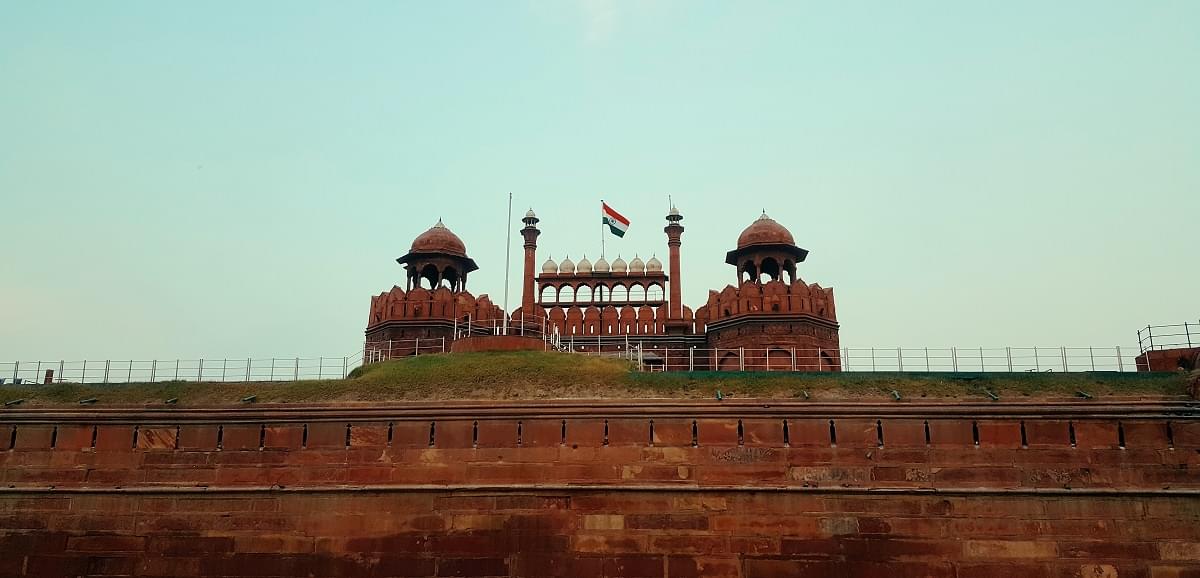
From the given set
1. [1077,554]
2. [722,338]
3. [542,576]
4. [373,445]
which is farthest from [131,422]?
[1077,554]

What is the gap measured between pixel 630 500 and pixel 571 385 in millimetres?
3340

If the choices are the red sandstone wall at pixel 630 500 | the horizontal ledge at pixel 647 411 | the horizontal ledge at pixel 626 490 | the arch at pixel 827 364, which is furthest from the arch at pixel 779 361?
the horizontal ledge at pixel 626 490

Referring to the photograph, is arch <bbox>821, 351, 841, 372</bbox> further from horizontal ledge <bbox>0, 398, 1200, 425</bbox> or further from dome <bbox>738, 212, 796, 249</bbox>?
horizontal ledge <bbox>0, 398, 1200, 425</bbox>

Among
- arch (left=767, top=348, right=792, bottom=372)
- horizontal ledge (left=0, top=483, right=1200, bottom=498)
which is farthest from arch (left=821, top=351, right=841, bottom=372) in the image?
horizontal ledge (left=0, top=483, right=1200, bottom=498)

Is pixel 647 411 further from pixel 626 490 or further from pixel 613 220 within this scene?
pixel 613 220

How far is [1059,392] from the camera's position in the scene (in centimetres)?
1878

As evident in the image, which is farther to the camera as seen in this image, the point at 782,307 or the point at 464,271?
the point at 464,271

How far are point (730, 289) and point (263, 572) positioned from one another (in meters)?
16.2

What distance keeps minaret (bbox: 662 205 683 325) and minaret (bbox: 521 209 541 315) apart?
15.9ft

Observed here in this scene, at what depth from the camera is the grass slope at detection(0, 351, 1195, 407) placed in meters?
19.0

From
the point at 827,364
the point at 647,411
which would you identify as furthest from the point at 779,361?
the point at 647,411

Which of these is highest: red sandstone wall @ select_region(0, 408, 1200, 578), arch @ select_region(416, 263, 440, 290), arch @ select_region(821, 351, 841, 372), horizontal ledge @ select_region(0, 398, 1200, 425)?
arch @ select_region(416, 263, 440, 290)

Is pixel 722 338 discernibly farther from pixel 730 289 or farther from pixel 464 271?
pixel 464 271

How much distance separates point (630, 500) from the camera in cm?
1755
